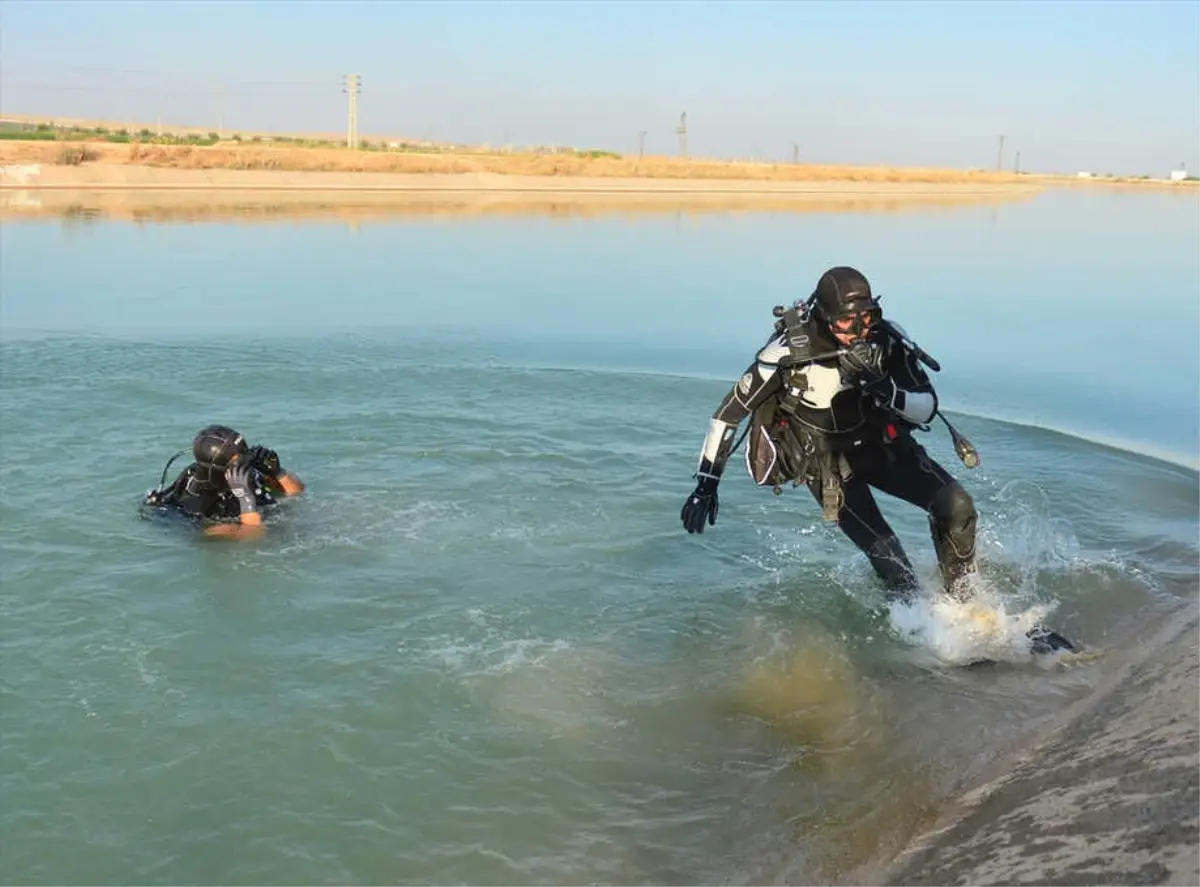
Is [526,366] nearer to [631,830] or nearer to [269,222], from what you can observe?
[631,830]

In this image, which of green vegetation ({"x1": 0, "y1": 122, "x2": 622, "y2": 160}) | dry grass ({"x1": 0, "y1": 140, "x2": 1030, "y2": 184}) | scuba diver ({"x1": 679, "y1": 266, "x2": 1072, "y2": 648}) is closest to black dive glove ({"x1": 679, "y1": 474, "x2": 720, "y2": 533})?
scuba diver ({"x1": 679, "y1": 266, "x2": 1072, "y2": 648})

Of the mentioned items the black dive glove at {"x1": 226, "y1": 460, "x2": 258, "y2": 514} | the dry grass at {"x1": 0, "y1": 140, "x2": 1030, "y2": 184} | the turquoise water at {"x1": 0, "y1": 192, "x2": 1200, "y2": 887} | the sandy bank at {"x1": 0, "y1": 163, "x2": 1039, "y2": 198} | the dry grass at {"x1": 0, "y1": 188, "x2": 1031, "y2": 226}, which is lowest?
the turquoise water at {"x1": 0, "y1": 192, "x2": 1200, "y2": 887}

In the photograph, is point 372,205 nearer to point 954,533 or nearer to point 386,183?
point 386,183

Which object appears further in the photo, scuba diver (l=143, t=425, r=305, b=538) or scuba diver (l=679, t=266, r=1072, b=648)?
scuba diver (l=143, t=425, r=305, b=538)

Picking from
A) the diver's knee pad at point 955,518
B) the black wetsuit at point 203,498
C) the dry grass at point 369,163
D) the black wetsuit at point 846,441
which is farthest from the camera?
the dry grass at point 369,163

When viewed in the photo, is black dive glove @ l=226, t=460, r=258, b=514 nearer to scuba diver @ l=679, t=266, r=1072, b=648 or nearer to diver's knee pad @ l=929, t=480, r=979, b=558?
scuba diver @ l=679, t=266, r=1072, b=648

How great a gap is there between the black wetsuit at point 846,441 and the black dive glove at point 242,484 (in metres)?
3.08

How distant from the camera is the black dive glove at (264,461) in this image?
7172mm

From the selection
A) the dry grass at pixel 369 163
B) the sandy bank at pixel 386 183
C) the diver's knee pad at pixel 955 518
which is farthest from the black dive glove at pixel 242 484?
the dry grass at pixel 369 163

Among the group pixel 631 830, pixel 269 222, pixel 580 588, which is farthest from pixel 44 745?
pixel 269 222

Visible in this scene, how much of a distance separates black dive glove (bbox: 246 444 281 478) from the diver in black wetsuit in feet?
10.7

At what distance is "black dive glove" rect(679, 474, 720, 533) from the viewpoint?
536 centimetres

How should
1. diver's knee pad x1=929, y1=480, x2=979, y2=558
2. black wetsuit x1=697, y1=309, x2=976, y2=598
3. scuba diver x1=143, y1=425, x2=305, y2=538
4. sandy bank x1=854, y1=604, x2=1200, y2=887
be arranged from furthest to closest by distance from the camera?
scuba diver x1=143, y1=425, x2=305, y2=538
black wetsuit x1=697, y1=309, x2=976, y2=598
diver's knee pad x1=929, y1=480, x2=979, y2=558
sandy bank x1=854, y1=604, x2=1200, y2=887

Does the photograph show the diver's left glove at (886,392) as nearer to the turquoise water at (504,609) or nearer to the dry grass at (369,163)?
the turquoise water at (504,609)
